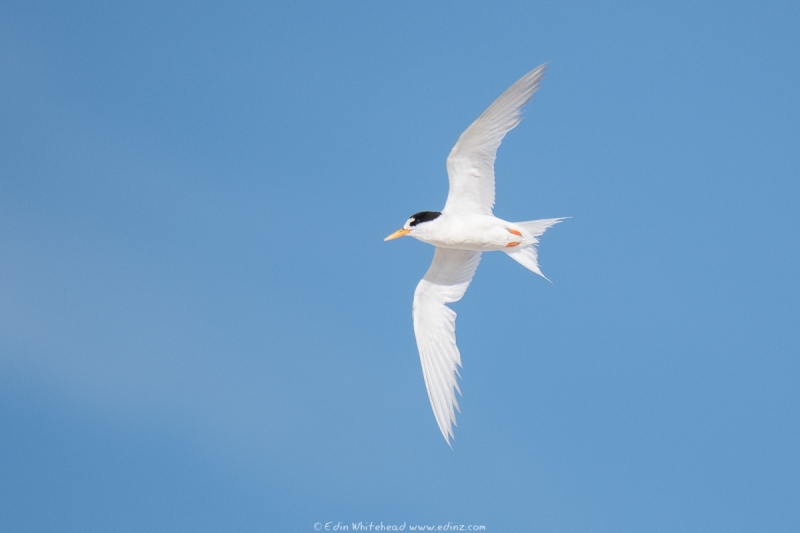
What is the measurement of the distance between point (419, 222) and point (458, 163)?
99cm

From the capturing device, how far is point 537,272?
13781 millimetres

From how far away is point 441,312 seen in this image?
14711 millimetres

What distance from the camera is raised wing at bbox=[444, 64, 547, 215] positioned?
12.9m

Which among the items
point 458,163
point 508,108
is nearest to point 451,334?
point 458,163

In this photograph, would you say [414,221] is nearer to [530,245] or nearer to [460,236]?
[460,236]

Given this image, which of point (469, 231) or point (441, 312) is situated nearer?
point (469, 231)

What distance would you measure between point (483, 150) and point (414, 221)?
140 centimetres

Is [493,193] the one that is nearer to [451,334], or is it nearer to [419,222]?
[419,222]

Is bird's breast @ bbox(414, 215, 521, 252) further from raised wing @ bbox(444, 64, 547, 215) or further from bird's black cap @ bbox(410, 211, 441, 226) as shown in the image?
raised wing @ bbox(444, 64, 547, 215)

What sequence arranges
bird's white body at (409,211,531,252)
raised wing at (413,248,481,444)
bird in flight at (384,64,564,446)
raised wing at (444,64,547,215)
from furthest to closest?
1. raised wing at (413,248,481,444)
2. bird's white body at (409,211,531,252)
3. bird in flight at (384,64,564,446)
4. raised wing at (444,64,547,215)

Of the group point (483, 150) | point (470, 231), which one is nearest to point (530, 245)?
point (470, 231)

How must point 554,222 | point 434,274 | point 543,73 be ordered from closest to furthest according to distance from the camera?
point 543,73 → point 554,222 → point 434,274

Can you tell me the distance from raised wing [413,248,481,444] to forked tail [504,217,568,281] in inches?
37.5

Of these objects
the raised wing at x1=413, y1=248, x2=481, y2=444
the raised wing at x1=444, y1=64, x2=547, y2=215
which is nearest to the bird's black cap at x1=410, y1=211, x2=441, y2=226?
the raised wing at x1=444, y1=64, x2=547, y2=215
